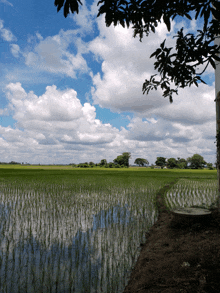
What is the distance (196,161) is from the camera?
66.9m

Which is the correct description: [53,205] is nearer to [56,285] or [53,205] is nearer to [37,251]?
[37,251]

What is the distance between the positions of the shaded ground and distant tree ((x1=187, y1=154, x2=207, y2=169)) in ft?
197

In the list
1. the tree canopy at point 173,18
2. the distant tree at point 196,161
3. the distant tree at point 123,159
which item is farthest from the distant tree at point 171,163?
the tree canopy at point 173,18

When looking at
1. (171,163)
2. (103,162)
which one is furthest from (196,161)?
(103,162)

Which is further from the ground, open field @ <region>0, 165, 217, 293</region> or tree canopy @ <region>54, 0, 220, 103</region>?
tree canopy @ <region>54, 0, 220, 103</region>

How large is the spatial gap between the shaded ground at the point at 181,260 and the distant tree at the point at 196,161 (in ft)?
197

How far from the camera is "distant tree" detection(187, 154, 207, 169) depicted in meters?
61.3

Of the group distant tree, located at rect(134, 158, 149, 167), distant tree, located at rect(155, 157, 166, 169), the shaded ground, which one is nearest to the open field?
the shaded ground

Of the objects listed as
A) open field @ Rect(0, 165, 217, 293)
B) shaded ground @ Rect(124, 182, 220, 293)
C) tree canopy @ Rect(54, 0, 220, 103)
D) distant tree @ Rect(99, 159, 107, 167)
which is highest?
tree canopy @ Rect(54, 0, 220, 103)

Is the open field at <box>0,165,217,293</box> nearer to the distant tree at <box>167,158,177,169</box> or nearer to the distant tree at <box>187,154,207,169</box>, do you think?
the distant tree at <box>167,158,177,169</box>

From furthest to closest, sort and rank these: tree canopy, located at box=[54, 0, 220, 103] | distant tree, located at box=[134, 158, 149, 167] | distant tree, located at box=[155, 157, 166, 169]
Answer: distant tree, located at box=[134, 158, 149, 167] < distant tree, located at box=[155, 157, 166, 169] < tree canopy, located at box=[54, 0, 220, 103]

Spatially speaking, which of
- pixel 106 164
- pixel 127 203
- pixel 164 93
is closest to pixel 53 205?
pixel 127 203

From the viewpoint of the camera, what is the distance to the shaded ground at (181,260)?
2.59 meters

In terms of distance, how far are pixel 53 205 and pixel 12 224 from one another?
7.23 ft
